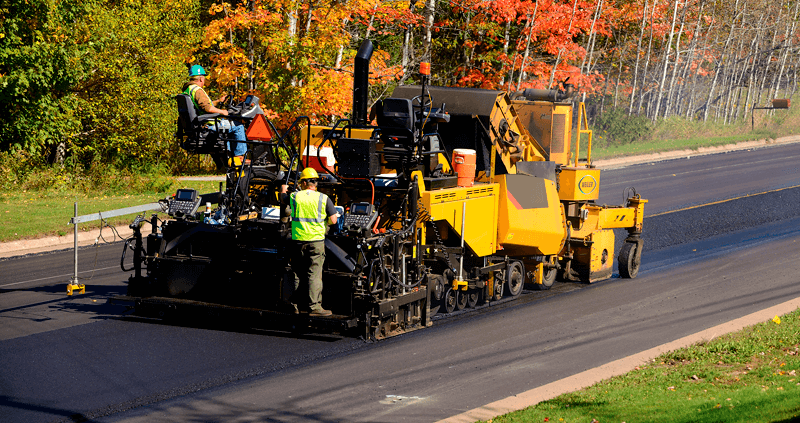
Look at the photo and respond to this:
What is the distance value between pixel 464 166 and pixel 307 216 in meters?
2.62

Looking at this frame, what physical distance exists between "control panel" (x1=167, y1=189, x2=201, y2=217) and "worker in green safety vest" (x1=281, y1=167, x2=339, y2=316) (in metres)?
1.73

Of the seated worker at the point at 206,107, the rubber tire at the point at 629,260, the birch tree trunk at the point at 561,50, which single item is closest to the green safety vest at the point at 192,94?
the seated worker at the point at 206,107

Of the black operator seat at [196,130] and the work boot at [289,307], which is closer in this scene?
the work boot at [289,307]

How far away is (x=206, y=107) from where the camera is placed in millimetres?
11836

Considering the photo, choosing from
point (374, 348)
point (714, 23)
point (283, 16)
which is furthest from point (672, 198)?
point (714, 23)

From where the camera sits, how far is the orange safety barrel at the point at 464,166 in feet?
40.0

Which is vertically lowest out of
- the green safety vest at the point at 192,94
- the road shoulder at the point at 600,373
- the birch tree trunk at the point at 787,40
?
the road shoulder at the point at 600,373

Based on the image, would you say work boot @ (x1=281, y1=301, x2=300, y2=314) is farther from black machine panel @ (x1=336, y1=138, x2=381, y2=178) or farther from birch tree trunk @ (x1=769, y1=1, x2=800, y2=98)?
birch tree trunk @ (x1=769, y1=1, x2=800, y2=98)

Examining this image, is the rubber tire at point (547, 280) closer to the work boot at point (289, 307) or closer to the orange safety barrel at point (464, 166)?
the orange safety barrel at point (464, 166)

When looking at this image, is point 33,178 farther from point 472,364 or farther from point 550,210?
point 472,364

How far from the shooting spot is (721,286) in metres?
14.4

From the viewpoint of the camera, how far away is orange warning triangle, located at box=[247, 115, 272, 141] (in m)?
11.8

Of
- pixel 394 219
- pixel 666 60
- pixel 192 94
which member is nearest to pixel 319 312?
pixel 394 219

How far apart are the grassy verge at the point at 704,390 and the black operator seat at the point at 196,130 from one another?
5.87 metres
